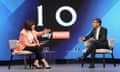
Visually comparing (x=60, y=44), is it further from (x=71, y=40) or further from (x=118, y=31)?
(x=118, y=31)

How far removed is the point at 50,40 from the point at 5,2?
68.9 inches

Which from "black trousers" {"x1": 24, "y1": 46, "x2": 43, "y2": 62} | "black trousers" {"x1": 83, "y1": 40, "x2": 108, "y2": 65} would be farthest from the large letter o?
"black trousers" {"x1": 24, "y1": 46, "x2": 43, "y2": 62}

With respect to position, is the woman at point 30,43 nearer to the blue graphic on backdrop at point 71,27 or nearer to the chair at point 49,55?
the chair at point 49,55

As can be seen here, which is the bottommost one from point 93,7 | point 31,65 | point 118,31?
point 31,65

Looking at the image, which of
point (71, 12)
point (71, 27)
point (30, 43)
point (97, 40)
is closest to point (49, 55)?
point (71, 27)

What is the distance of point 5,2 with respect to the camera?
1136cm

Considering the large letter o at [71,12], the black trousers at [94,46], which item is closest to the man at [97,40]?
the black trousers at [94,46]

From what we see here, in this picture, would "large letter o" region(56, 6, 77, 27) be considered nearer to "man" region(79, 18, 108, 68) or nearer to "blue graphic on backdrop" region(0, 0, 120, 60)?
"blue graphic on backdrop" region(0, 0, 120, 60)

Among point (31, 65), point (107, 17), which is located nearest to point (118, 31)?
point (107, 17)

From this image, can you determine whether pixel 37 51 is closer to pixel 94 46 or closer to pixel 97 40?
pixel 94 46

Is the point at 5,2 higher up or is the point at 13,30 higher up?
the point at 5,2

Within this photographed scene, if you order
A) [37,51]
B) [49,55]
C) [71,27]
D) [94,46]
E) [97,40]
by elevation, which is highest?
[71,27]

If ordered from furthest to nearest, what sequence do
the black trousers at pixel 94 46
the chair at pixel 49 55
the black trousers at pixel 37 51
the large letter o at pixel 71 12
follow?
1. the large letter o at pixel 71 12
2. the chair at pixel 49 55
3. the black trousers at pixel 94 46
4. the black trousers at pixel 37 51

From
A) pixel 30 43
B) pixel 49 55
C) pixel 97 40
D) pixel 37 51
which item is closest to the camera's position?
pixel 37 51
